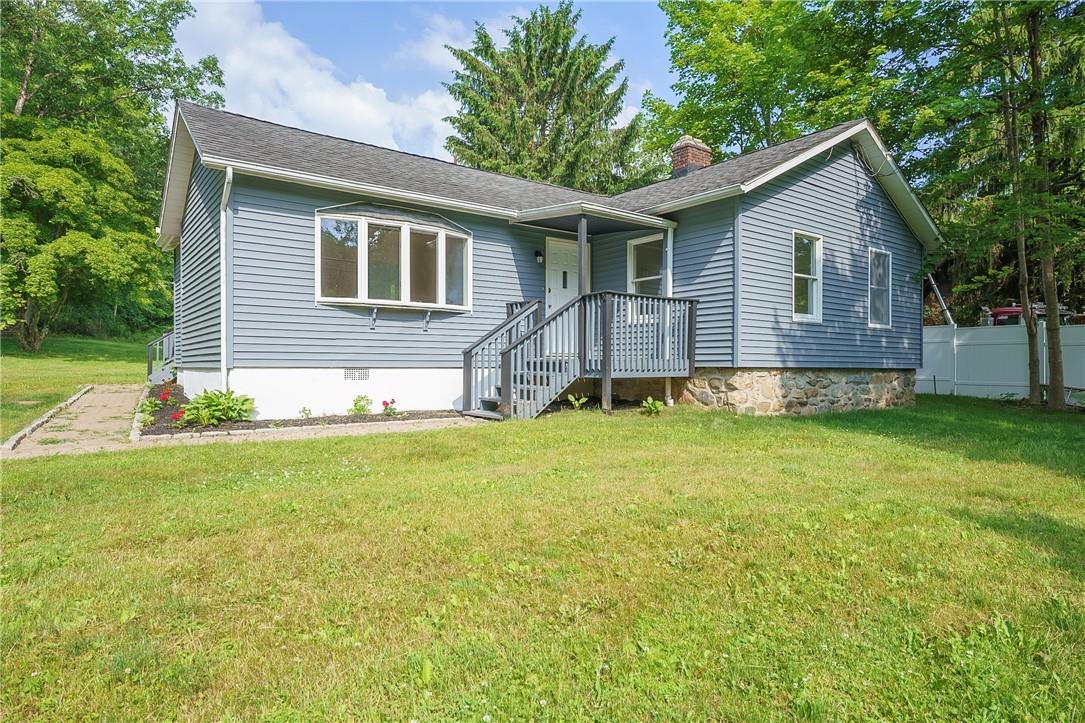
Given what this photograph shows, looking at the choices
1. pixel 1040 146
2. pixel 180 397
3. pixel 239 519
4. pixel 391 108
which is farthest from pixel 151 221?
pixel 1040 146

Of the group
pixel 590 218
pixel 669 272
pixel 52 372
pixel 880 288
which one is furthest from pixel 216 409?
pixel 52 372

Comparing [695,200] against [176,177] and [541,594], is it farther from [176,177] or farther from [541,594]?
[176,177]

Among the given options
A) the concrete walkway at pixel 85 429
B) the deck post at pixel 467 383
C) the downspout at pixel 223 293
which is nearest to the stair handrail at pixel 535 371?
the deck post at pixel 467 383

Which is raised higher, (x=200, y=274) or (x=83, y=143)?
(x=83, y=143)

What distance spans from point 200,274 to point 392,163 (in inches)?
145

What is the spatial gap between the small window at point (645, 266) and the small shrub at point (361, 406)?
4.93 meters

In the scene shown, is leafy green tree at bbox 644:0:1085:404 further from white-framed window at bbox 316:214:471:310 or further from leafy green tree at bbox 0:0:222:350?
leafy green tree at bbox 0:0:222:350

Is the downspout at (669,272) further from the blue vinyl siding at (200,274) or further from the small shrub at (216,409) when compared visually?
the blue vinyl siding at (200,274)

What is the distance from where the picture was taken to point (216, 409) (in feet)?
24.3

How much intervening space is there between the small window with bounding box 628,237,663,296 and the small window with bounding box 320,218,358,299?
4718 millimetres

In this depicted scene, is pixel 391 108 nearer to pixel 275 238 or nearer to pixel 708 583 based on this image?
pixel 275 238

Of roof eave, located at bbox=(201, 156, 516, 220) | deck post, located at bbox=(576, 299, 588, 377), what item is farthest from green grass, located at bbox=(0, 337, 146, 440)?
deck post, located at bbox=(576, 299, 588, 377)

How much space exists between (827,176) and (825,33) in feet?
15.3

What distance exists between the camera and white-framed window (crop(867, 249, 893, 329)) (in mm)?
11266
